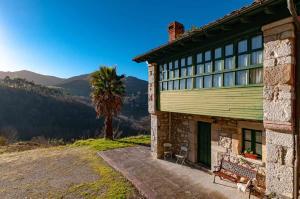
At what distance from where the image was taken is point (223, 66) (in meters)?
7.83

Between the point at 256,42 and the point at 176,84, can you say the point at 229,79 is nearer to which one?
the point at 256,42

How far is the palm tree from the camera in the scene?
1994 cm

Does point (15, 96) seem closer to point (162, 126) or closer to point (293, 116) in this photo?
point (162, 126)

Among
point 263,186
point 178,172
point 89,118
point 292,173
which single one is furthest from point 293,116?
point 89,118

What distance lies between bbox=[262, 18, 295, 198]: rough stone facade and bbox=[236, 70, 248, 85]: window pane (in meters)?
0.87

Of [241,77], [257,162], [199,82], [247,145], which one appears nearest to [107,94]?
[199,82]

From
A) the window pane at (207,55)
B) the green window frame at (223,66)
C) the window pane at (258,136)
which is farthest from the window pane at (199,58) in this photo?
the window pane at (258,136)

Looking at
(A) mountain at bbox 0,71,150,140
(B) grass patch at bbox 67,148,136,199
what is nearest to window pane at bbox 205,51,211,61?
(B) grass patch at bbox 67,148,136,199

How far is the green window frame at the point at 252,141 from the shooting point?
761 centimetres

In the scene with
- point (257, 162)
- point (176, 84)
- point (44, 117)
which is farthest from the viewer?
point (44, 117)

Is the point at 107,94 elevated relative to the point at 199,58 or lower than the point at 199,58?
lower

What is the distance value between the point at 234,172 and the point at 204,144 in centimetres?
255

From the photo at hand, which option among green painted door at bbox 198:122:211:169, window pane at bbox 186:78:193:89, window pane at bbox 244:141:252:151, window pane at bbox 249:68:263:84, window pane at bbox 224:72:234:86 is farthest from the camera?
green painted door at bbox 198:122:211:169

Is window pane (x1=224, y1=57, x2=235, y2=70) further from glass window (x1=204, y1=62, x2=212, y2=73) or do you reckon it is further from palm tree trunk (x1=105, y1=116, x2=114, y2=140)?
palm tree trunk (x1=105, y1=116, x2=114, y2=140)
